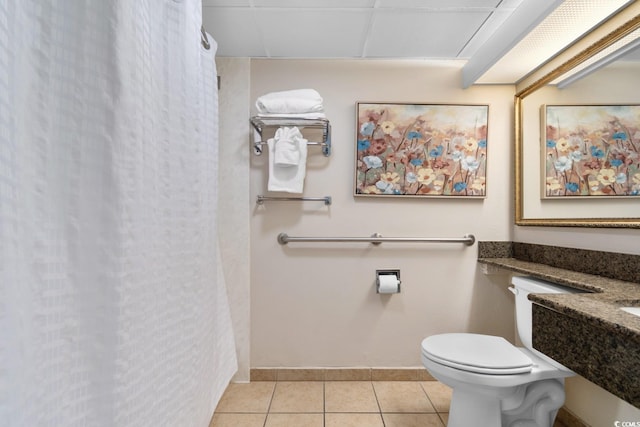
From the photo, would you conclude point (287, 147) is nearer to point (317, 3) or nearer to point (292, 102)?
point (292, 102)

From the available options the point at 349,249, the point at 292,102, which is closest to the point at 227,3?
the point at 292,102

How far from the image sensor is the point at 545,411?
4.08 ft

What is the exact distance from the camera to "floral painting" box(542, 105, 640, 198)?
3.88ft

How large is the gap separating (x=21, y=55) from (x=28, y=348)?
433mm

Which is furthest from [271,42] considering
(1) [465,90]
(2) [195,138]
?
(1) [465,90]

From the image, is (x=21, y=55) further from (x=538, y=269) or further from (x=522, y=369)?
(x=538, y=269)

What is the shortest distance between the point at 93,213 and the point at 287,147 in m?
1.23

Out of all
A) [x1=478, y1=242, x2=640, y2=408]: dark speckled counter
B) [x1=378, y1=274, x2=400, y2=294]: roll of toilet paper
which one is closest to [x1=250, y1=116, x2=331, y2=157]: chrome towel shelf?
[x1=378, y1=274, x2=400, y2=294]: roll of toilet paper

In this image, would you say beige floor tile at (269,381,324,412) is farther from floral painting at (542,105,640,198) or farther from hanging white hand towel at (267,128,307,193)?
floral painting at (542,105,640,198)

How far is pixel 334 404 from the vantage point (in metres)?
1.63

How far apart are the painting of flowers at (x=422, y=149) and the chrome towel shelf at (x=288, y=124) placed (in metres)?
0.20

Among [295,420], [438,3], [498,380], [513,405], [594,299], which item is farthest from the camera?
[295,420]

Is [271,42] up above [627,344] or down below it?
above

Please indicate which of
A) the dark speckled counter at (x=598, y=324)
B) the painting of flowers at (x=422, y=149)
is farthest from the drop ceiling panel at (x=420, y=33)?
the dark speckled counter at (x=598, y=324)
